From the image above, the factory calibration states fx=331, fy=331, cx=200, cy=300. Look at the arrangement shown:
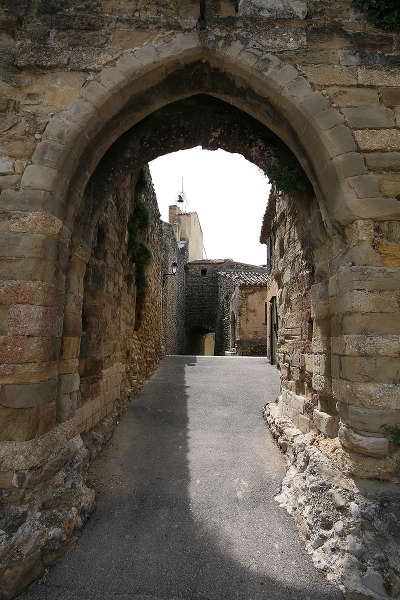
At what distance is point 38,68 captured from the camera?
272cm

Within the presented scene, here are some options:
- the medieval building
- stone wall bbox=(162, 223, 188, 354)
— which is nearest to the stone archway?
stone wall bbox=(162, 223, 188, 354)

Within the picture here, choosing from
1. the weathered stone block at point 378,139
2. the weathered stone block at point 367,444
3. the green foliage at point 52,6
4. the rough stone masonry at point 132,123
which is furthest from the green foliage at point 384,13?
the weathered stone block at point 367,444

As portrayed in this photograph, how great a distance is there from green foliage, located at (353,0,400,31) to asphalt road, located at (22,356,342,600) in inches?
162

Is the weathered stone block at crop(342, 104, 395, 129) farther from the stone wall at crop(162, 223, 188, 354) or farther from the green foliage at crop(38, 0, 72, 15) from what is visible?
the stone wall at crop(162, 223, 188, 354)

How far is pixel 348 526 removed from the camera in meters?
2.22

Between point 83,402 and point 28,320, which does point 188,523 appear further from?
point 28,320

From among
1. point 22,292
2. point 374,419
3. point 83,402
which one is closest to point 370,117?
point 374,419

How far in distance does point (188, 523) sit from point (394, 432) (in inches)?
68.9

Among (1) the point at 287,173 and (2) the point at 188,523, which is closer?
(2) the point at 188,523

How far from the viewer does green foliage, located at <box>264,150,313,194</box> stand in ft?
10.2

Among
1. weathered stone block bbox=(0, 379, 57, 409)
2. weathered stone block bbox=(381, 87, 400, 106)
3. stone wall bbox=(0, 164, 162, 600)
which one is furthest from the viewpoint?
weathered stone block bbox=(381, 87, 400, 106)

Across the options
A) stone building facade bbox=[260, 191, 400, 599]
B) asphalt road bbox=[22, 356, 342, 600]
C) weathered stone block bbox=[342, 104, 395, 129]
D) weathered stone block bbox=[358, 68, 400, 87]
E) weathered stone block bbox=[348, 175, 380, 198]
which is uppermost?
weathered stone block bbox=[358, 68, 400, 87]

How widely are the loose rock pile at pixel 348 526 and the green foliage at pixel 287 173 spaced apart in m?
2.27

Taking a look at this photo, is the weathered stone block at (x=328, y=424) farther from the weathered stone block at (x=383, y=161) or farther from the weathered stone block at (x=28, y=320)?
the weathered stone block at (x=28, y=320)
